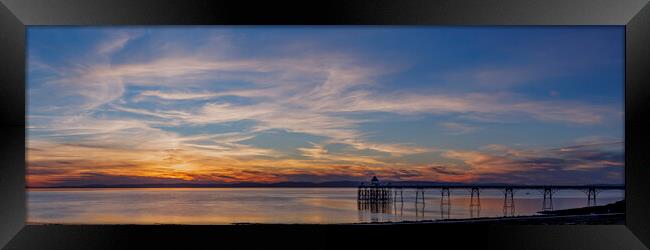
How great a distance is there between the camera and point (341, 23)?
314cm

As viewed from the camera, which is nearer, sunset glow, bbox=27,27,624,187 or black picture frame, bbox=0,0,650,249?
black picture frame, bbox=0,0,650,249

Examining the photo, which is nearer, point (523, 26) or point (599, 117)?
point (523, 26)

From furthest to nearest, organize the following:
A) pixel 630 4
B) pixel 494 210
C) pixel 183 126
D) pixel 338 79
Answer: pixel 494 210, pixel 183 126, pixel 338 79, pixel 630 4

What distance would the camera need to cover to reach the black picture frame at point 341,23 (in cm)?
312

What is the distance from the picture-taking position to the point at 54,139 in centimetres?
827

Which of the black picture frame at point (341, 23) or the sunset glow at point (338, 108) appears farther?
the sunset glow at point (338, 108)

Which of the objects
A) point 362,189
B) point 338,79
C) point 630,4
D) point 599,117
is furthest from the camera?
point 362,189

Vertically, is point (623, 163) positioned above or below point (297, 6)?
below

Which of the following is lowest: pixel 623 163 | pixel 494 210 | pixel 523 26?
pixel 494 210

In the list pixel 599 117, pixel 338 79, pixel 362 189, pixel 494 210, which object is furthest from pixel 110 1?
pixel 494 210

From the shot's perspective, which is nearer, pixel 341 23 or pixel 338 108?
pixel 341 23

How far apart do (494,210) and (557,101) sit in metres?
24.1

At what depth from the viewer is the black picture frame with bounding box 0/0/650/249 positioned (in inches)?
123

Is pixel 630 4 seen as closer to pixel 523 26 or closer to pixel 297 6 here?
pixel 523 26
